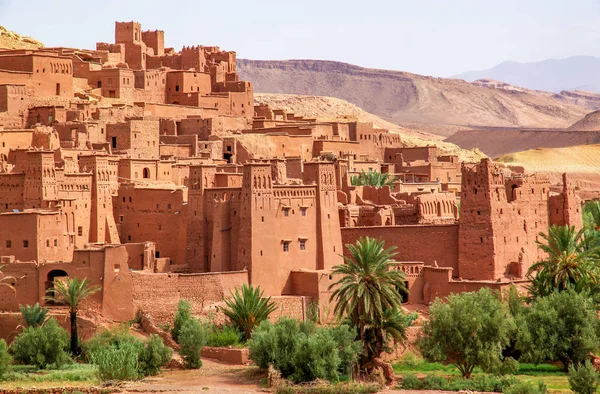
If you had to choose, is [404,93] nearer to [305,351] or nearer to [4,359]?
[305,351]

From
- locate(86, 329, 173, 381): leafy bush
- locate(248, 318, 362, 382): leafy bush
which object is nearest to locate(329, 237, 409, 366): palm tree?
locate(248, 318, 362, 382): leafy bush

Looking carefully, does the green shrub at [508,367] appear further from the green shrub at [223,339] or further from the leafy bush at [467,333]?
the green shrub at [223,339]

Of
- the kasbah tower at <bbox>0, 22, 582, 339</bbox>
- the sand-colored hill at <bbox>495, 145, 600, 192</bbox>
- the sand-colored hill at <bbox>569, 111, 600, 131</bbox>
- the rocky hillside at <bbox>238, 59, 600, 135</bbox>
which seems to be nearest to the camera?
the kasbah tower at <bbox>0, 22, 582, 339</bbox>

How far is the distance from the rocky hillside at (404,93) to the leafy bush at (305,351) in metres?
127

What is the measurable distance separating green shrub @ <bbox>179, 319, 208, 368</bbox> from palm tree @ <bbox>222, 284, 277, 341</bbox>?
1.69m

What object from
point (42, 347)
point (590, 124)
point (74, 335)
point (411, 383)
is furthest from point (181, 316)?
point (590, 124)

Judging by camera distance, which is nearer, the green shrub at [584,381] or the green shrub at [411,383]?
the green shrub at [584,381]

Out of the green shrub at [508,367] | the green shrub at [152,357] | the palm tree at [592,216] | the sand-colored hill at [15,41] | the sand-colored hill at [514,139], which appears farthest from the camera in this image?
the sand-colored hill at [514,139]

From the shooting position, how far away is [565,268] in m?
40.9

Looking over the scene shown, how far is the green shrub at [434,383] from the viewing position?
36.2 meters

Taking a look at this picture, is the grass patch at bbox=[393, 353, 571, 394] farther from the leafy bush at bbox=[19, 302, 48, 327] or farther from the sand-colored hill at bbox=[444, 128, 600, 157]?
the sand-colored hill at bbox=[444, 128, 600, 157]

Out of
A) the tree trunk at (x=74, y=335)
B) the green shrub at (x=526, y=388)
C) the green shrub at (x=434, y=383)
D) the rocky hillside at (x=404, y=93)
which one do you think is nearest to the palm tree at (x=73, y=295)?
the tree trunk at (x=74, y=335)

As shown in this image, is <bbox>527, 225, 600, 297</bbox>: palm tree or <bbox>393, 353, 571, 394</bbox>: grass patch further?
<bbox>527, 225, 600, 297</bbox>: palm tree

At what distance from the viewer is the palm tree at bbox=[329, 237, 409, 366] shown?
122 feet
